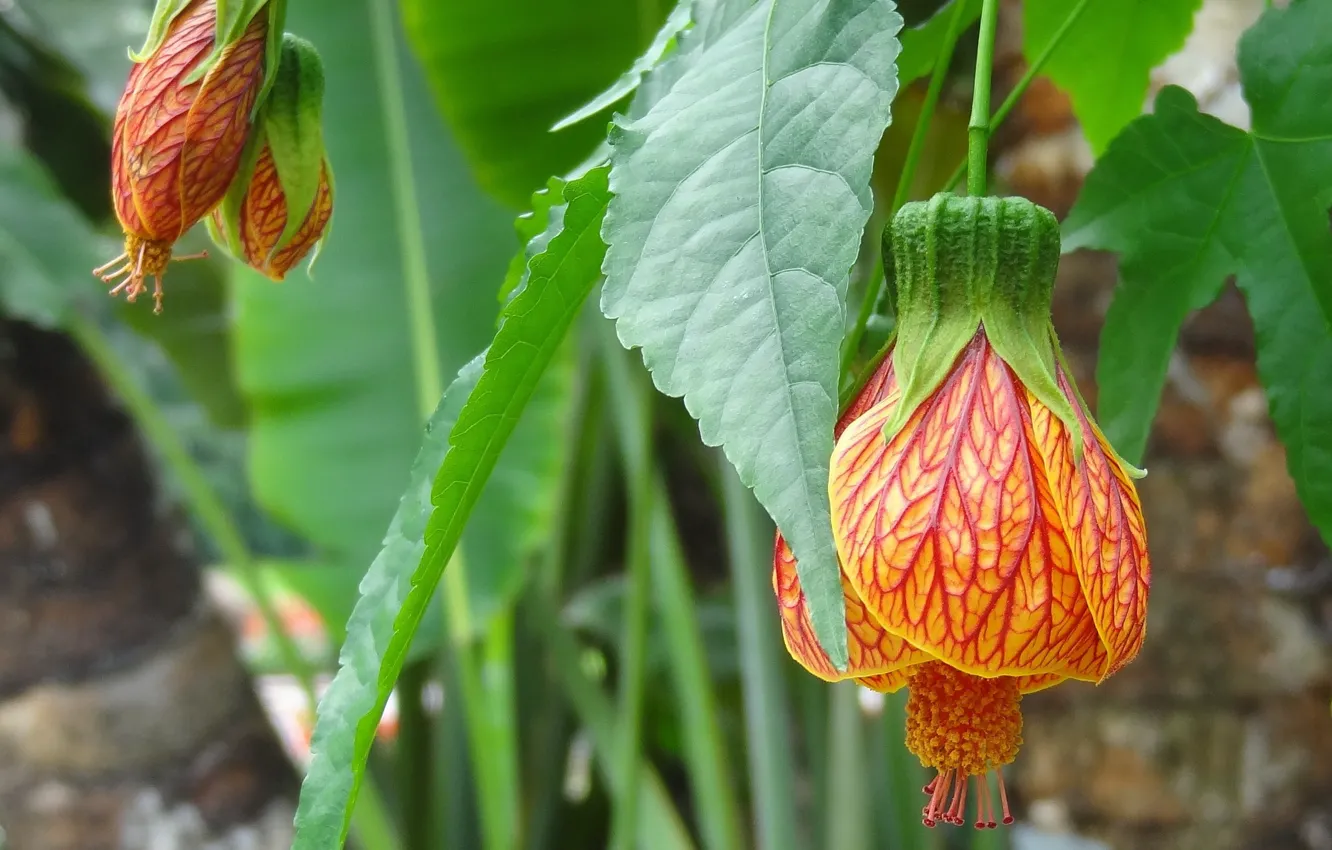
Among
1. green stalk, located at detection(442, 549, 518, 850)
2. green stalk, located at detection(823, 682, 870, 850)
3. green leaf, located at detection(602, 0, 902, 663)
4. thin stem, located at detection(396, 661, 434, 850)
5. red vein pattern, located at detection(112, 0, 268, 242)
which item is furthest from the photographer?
thin stem, located at detection(396, 661, 434, 850)

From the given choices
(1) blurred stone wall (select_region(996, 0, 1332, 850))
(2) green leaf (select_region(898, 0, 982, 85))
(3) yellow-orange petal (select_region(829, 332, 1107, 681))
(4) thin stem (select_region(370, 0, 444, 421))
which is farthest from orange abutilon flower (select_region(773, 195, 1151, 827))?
(4) thin stem (select_region(370, 0, 444, 421))

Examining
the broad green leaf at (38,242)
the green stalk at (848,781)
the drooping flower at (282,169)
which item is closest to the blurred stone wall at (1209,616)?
the green stalk at (848,781)

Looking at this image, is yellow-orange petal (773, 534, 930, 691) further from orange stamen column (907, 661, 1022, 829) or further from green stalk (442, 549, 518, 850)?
green stalk (442, 549, 518, 850)

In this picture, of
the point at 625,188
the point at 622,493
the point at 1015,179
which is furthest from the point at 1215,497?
the point at 625,188

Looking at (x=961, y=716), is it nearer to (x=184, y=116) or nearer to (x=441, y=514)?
(x=441, y=514)

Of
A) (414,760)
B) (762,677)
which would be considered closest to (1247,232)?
(762,677)

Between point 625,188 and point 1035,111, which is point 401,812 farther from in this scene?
point 625,188
